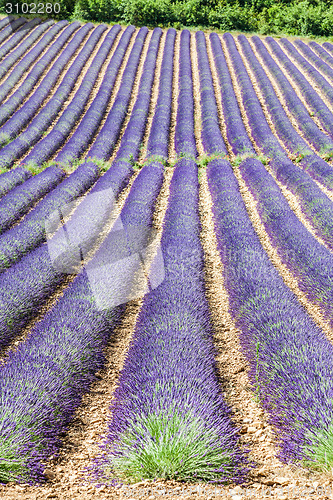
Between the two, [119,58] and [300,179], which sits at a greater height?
[119,58]

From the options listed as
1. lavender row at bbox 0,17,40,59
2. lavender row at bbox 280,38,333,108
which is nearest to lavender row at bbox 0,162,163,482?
lavender row at bbox 280,38,333,108

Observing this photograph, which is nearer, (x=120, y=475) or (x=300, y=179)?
(x=120, y=475)

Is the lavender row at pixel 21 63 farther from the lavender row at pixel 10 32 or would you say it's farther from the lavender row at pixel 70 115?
the lavender row at pixel 70 115

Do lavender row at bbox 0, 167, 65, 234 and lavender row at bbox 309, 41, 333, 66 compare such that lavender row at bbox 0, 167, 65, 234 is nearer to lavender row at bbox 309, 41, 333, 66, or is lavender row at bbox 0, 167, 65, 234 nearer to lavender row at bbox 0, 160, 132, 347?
lavender row at bbox 0, 160, 132, 347

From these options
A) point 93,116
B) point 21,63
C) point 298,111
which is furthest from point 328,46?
point 21,63

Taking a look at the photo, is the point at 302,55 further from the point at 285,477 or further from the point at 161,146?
the point at 285,477

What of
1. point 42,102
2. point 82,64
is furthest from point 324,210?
point 82,64

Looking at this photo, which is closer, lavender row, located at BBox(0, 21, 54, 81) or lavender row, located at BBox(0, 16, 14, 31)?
lavender row, located at BBox(0, 21, 54, 81)
